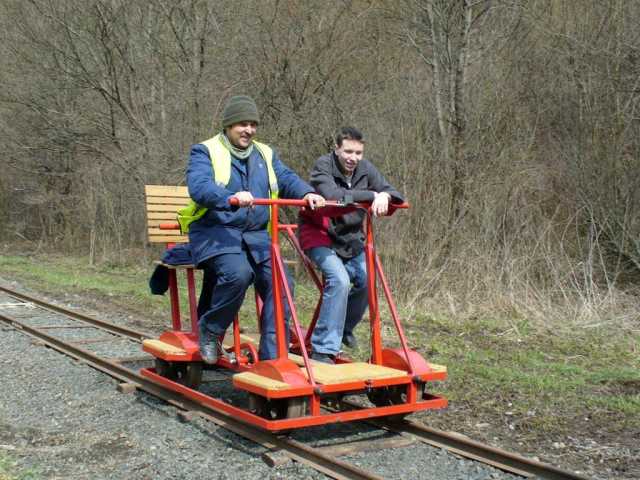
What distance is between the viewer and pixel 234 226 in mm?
5707

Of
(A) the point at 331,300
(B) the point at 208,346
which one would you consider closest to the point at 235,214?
(A) the point at 331,300

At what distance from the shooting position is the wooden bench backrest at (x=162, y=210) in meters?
7.09

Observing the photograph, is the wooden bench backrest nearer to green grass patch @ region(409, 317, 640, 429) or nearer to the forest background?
green grass patch @ region(409, 317, 640, 429)

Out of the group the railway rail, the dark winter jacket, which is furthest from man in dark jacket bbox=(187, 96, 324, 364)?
the railway rail

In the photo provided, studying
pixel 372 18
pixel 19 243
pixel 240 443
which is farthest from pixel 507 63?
pixel 19 243

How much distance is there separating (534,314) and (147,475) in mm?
6062

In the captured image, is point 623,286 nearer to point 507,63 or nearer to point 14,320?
point 507,63

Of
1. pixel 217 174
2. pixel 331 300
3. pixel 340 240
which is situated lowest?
pixel 331 300

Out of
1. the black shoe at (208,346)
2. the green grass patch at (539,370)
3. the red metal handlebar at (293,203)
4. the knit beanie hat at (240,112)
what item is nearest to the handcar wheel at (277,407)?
the black shoe at (208,346)

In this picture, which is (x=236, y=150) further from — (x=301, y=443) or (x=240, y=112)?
(x=301, y=443)

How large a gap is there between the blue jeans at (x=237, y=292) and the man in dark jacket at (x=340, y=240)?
0.96 feet

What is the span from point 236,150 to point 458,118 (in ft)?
22.5

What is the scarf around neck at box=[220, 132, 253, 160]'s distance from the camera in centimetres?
574

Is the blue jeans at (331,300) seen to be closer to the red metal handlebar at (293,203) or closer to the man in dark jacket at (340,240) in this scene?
the man in dark jacket at (340,240)
